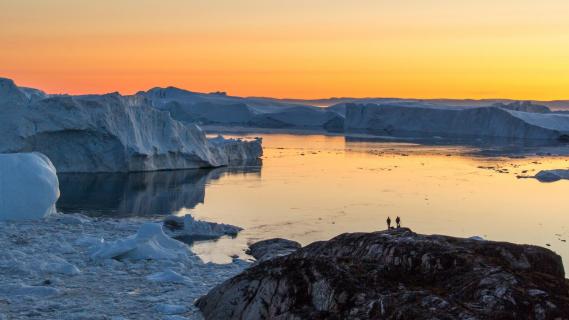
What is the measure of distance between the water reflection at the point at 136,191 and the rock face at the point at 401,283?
334 inches

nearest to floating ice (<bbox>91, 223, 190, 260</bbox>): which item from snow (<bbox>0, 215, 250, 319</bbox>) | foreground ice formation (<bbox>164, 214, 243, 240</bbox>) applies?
snow (<bbox>0, 215, 250, 319</bbox>)

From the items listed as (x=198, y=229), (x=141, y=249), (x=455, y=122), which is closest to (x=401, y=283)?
(x=141, y=249)

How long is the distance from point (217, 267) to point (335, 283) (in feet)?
11.5

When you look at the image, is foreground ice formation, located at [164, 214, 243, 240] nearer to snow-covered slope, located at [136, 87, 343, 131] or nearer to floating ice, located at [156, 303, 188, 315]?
floating ice, located at [156, 303, 188, 315]

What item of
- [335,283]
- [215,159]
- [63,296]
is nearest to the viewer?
[335,283]

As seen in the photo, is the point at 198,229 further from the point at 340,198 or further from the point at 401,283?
the point at 401,283

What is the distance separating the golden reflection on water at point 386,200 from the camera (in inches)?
428

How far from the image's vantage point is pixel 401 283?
3.90m

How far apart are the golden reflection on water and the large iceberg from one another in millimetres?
2791

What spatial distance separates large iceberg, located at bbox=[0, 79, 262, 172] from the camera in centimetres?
1794

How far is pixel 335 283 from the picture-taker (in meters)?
3.96

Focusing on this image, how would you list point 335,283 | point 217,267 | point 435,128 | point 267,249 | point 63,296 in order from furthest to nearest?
point 435,128, point 267,249, point 217,267, point 63,296, point 335,283

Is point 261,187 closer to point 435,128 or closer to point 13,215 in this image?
point 13,215

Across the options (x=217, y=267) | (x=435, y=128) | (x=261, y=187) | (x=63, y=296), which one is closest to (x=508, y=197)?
(x=261, y=187)
